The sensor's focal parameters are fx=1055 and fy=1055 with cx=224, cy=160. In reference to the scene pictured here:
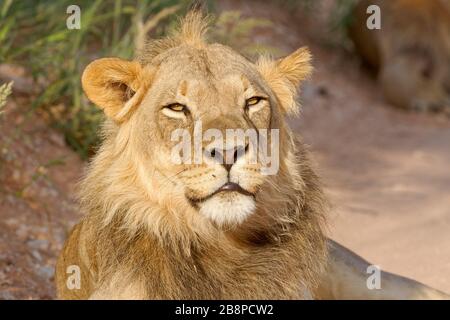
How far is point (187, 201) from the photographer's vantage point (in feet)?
12.2

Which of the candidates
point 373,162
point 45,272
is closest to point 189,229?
point 45,272

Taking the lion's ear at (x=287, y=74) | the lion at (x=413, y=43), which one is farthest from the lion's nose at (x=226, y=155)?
the lion at (x=413, y=43)

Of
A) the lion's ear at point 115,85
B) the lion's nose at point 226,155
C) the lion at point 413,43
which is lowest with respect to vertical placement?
the lion's nose at point 226,155

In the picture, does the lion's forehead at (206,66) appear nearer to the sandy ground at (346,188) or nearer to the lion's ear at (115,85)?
the lion's ear at (115,85)

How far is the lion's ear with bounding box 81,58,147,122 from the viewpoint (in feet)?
12.7

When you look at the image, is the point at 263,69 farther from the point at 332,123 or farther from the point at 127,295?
the point at 332,123

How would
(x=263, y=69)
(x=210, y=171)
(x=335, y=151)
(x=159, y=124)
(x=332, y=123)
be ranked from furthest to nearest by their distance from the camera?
(x=332, y=123) < (x=335, y=151) < (x=263, y=69) < (x=159, y=124) < (x=210, y=171)

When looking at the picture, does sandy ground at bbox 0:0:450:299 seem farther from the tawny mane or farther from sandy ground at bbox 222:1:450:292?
the tawny mane

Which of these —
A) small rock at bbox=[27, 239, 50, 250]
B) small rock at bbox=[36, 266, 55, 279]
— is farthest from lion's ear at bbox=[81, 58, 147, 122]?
small rock at bbox=[27, 239, 50, 250]

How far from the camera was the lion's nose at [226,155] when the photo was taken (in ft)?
11.3
